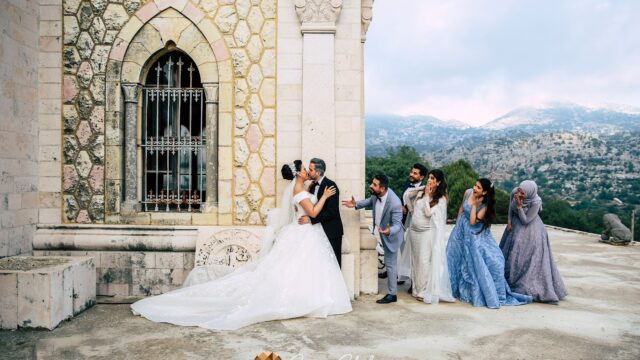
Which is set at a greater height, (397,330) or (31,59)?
(31,59)

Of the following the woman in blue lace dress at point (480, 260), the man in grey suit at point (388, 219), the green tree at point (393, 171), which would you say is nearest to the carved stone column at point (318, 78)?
the man in grey suit at point (388, 219)

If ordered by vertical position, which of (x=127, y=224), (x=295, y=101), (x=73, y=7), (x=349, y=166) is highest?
(x=73, y=7)

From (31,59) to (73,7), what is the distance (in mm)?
932

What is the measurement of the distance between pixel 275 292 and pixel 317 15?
3739 millimetres

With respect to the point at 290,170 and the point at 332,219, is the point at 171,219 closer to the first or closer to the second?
the point at 290,170

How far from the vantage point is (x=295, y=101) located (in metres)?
7.09

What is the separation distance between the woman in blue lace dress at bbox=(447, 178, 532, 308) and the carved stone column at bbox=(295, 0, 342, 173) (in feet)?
6.52

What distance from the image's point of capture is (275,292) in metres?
5.96

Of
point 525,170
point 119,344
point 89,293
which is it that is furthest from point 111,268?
point 525,170

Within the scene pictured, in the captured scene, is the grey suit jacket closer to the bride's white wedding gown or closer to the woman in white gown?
the woman in white gown

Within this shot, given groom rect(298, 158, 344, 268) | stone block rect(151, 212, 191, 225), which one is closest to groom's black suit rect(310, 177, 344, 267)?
groom rect(298, 158, 344, 268)

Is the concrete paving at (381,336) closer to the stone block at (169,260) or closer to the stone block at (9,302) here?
the stone block at (9,302)

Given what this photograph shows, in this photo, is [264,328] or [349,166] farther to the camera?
[349,166]

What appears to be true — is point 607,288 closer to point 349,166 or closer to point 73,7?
point 349,166
